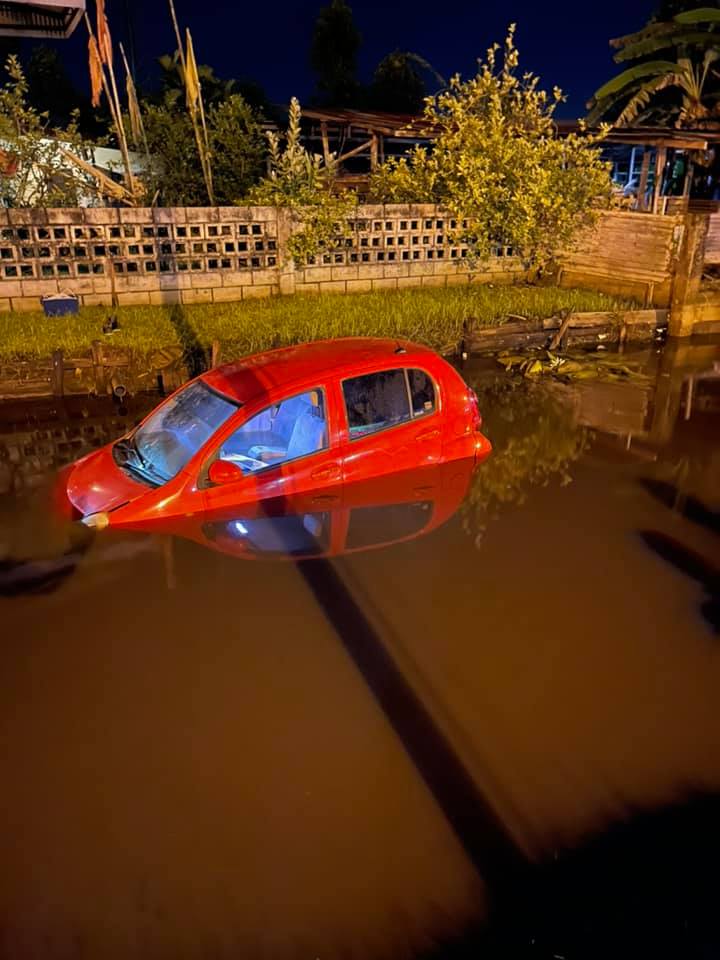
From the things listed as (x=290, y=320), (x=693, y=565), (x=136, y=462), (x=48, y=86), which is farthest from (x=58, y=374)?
(x=48, y=86)

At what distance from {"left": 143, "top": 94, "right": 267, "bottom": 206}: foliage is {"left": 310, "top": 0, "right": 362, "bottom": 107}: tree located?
16.5 meters

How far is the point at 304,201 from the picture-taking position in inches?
531

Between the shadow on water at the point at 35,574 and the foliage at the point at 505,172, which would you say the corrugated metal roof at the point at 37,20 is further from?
the foliage at the point at 505,172

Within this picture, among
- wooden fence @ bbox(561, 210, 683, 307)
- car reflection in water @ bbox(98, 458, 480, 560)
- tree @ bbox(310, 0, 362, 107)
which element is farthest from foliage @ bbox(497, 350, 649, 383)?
tree @ bbox(310, 0, 362, 107)

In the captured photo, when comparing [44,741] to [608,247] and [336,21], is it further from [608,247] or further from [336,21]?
[336,21]

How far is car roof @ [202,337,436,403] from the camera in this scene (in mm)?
6367

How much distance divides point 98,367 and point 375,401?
17.2ft

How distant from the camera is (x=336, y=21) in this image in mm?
28109

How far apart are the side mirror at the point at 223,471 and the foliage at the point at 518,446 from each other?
2.29 meters

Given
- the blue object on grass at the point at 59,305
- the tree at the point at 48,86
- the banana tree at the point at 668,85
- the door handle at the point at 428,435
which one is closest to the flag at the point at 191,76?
the blue object on grass at the point at 59,305

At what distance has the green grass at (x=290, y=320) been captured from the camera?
35.0 feet

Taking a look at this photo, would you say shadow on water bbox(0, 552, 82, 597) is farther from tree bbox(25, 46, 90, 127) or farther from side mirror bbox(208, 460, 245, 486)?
tree bbox(25, 46, 90, 127)

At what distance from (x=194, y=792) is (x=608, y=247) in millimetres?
14687

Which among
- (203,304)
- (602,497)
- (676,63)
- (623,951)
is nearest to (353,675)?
(623,951)
